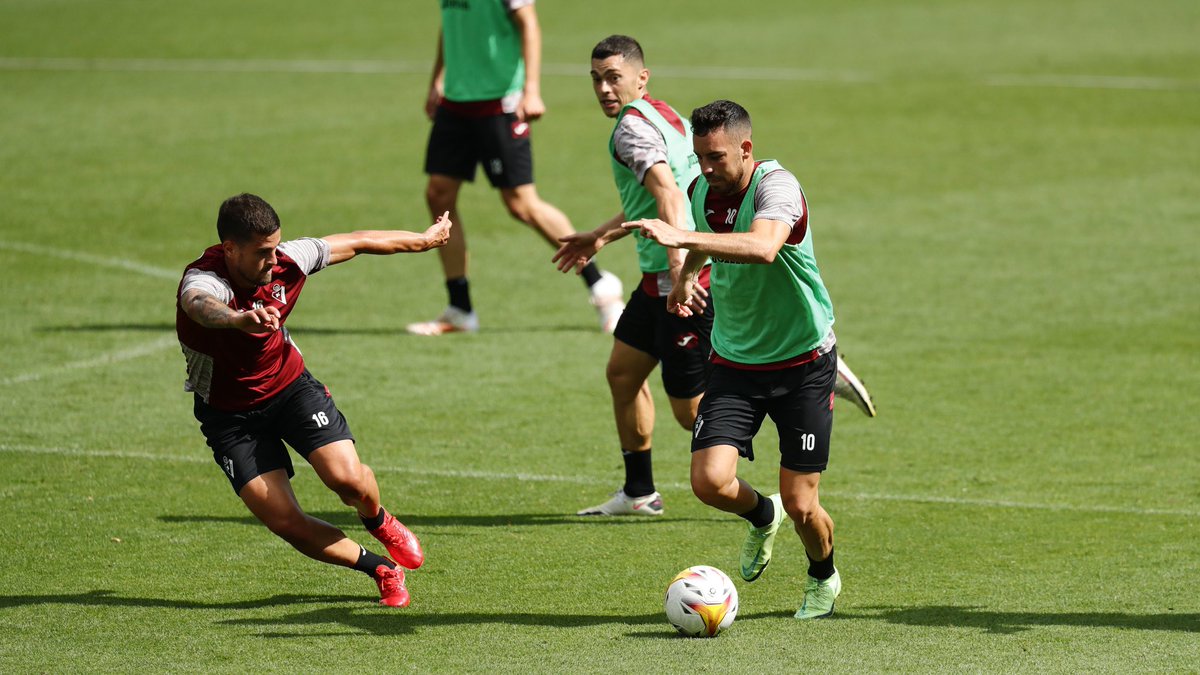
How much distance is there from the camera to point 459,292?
12.8 metres

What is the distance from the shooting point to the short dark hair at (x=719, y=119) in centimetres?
666

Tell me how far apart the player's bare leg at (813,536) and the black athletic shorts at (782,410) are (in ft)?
0.21

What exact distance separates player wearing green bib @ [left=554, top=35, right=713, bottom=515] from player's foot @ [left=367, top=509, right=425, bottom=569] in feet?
4.88

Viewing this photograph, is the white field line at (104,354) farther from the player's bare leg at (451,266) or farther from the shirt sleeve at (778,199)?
the shirt sleeve at (778,199)

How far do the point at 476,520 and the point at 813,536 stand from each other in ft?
7.44

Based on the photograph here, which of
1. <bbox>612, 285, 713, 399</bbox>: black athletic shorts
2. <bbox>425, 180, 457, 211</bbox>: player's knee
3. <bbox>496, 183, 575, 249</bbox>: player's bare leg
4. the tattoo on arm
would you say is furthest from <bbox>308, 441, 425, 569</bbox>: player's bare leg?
<bbox>425, 180, 457, 211</bbox>: player's knee

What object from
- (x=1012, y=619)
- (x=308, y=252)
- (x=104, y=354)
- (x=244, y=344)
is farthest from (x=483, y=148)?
(x=1012, y=619)

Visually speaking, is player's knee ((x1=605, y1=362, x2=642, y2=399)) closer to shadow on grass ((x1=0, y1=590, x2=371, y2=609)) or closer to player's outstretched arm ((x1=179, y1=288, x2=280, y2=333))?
shadow on grass ((x1=0, y1=590, x2=371, y2=609))

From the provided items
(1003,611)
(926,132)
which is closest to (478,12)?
(1003,611)

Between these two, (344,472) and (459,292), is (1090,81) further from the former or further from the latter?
(344,472)

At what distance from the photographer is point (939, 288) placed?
45.8 feet

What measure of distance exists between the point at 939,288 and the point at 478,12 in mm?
4641

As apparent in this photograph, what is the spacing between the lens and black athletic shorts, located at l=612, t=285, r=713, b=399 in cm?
824

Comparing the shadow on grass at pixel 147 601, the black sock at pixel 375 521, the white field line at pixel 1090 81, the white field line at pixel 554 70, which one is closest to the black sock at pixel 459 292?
the black sock at pixel 375 521
